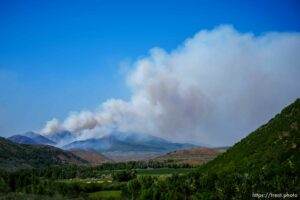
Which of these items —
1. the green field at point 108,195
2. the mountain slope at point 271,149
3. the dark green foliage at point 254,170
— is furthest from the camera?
the green field at point 108,195

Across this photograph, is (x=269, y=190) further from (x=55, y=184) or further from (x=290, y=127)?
(x=55, y=184)

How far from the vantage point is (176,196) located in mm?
103875

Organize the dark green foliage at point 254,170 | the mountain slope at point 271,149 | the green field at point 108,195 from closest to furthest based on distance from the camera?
the dark green foliage at point 254,170 < the mountain slope at point 271,149 < the green field at point 108,195

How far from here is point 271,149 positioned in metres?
89.5

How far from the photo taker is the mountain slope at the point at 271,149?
81.4m

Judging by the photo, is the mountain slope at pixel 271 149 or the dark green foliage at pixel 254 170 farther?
the mountain slope at pixel 271 149

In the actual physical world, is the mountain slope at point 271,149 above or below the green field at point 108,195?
above

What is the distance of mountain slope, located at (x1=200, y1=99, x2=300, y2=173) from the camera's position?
81438mm

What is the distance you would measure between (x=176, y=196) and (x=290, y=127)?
3478 centimetres

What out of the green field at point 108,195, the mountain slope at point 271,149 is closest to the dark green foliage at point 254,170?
the mountain slope at point 271,149

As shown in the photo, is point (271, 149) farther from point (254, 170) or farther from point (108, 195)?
point (108, 195)

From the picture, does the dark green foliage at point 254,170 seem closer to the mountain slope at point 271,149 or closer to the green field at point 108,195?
the mountain slope at point 271,149

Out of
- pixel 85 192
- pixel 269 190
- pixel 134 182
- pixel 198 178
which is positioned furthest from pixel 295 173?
pixel 85 192

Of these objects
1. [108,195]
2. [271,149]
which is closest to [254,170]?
[271,149]
